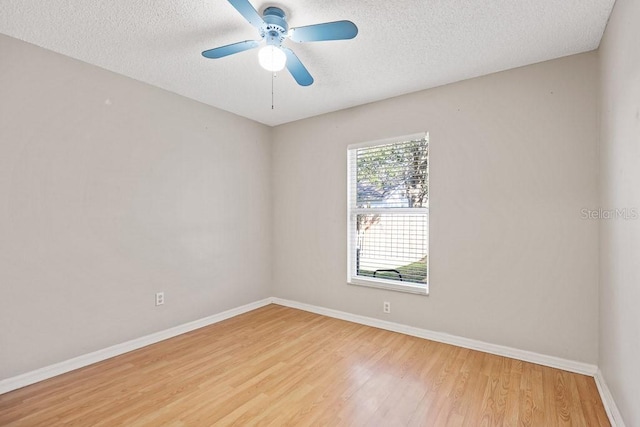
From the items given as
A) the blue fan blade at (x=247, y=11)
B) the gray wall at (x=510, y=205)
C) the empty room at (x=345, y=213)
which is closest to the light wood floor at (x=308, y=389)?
the empty room at (x=345, y=213)

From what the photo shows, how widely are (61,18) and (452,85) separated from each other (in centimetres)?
309

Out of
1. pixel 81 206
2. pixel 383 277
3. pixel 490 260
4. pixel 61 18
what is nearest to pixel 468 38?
pixel 490 260

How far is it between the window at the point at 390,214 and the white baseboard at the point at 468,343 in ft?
1.31

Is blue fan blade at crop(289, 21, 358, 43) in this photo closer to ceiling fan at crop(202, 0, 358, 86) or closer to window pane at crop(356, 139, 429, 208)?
ceiling fan at crop(202, 0, 358, 86)

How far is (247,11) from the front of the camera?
161cm

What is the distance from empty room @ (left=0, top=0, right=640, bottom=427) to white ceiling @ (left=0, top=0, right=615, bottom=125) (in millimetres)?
19

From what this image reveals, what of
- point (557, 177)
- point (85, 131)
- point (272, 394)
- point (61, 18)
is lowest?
point (272, 394)

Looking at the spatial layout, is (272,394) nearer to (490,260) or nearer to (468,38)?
(490,260)

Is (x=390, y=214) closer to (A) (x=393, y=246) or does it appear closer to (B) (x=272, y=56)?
(A) (x=393, y=246)

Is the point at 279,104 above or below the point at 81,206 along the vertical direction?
above

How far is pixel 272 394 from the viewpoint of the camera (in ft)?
6.87

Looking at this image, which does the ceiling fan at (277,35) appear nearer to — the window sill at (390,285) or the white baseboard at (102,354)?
the window sill at (390,285)

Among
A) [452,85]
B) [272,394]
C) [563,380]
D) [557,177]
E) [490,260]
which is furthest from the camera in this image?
[452,85]

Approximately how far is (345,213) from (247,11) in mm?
2428
